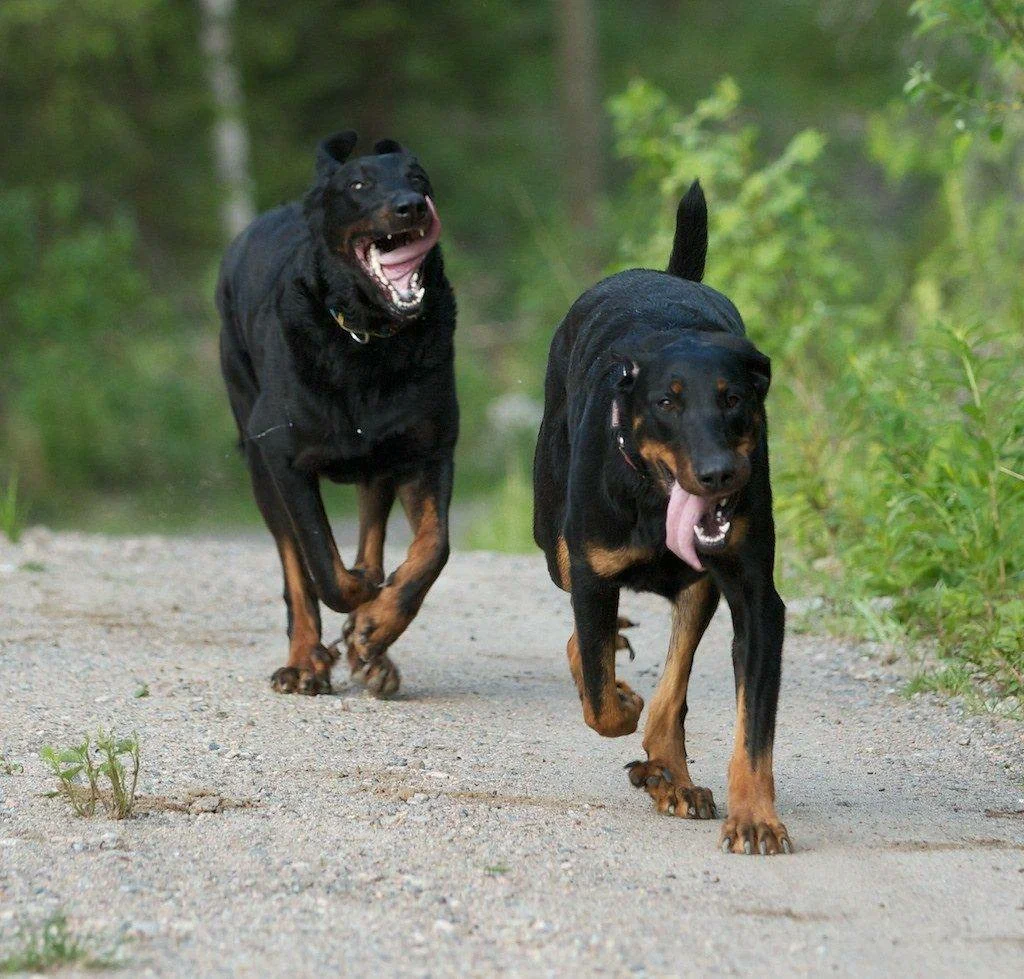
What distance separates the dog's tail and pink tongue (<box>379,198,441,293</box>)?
846mm

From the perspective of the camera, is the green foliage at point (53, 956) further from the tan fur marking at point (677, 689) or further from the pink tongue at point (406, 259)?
the pink tongue at point (406, 259)

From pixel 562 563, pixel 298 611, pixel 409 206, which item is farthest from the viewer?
pixel 298 611

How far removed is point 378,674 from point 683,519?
1976mm

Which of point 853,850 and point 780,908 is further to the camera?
point 853,850

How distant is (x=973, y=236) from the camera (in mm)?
9773

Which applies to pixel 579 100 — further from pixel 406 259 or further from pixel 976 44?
pixel 406 259

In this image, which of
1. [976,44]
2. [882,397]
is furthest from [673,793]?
[976,44]

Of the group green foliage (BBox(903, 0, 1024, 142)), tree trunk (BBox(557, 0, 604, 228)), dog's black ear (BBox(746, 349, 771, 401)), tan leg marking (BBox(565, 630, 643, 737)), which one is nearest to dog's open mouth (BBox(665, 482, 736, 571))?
dog's black ear (BBox(746, 349, 771, 401))

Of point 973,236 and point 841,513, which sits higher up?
point 973,236

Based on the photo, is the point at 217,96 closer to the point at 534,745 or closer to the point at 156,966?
the point at 534,745

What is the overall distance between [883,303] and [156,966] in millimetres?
8151

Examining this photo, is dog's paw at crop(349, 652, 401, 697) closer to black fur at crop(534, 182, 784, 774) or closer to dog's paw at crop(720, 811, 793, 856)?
black fur at crop(534, 182, 784, 774)

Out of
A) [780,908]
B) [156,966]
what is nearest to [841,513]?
[780,908]

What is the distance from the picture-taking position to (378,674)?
5832mm
